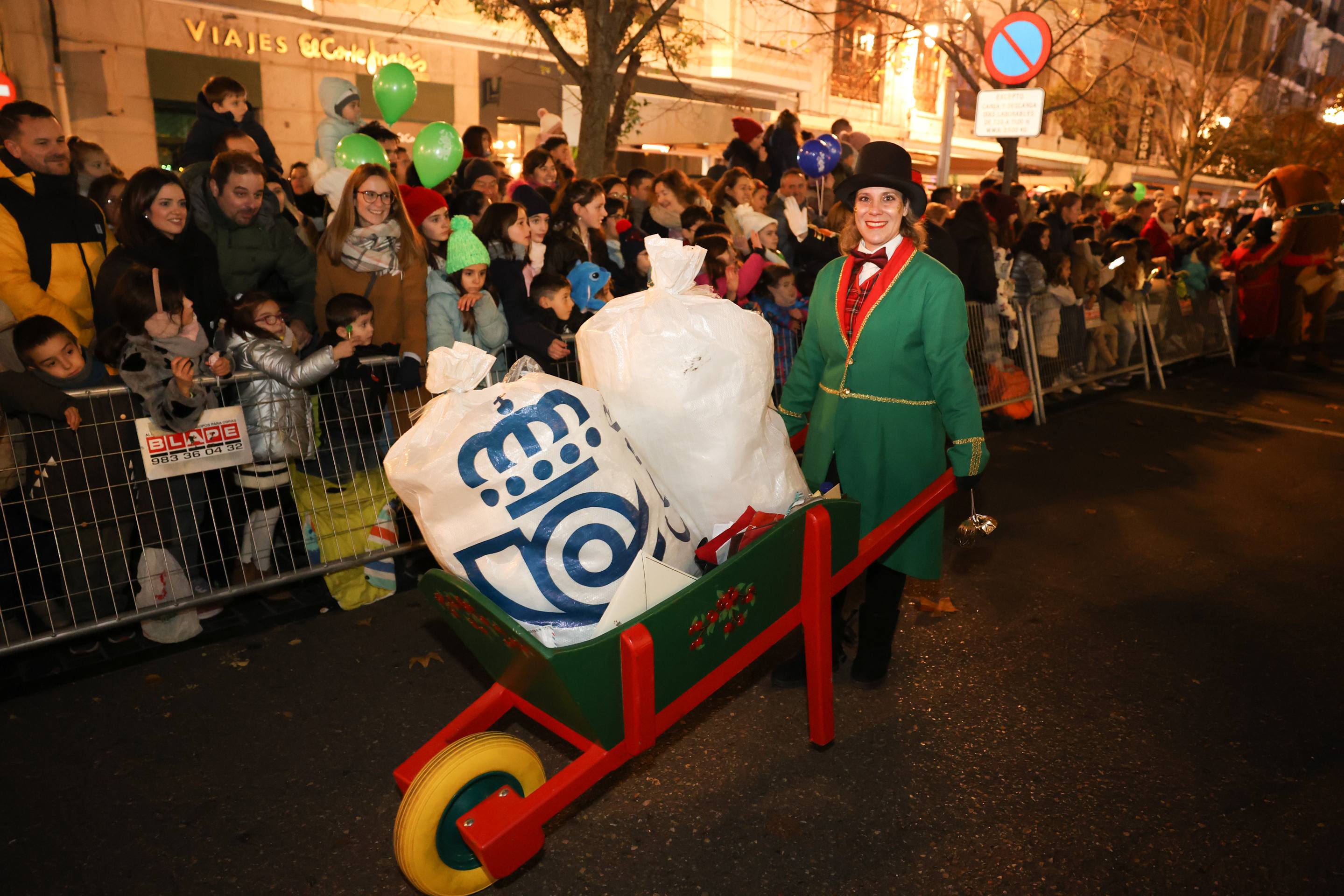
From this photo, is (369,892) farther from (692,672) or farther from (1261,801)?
(1261,801)

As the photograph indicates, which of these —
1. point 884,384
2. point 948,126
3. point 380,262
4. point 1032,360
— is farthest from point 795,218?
point 948,126

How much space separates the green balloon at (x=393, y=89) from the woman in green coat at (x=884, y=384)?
15.9 feet

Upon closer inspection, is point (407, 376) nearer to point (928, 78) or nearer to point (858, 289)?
point (858, 289)

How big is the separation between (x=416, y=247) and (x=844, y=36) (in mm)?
21616

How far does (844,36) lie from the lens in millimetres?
23000

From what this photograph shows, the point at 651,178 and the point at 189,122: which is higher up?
the point at 189,122

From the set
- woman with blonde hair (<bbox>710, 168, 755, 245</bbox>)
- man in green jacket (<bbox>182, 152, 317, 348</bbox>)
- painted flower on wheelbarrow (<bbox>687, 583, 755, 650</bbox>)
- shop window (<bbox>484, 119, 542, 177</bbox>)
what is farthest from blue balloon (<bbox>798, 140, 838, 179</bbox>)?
shop window (<bbox>484, 119, 542, 177</bbox>)

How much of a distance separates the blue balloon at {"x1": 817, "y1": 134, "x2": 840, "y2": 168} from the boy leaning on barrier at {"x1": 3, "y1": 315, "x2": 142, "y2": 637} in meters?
→ 7.11

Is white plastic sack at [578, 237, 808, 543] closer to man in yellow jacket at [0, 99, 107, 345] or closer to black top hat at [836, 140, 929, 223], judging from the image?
black top hat at [836, 140, 929, 223]

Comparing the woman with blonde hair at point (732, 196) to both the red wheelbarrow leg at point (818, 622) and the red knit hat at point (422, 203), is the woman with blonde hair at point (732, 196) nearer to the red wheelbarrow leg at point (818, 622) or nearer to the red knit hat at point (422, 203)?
the red knit hat at point (422, 203)

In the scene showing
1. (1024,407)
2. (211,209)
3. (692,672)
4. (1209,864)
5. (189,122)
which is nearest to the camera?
(692,672)

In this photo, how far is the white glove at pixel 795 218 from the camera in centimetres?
770

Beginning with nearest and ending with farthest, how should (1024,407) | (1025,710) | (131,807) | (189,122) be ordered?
(131,807)
(1025,710)
(1024,407)
(189,122)

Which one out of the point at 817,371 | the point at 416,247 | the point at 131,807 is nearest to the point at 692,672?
the point at 817,371
